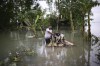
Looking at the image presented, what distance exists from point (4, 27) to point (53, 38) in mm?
18509

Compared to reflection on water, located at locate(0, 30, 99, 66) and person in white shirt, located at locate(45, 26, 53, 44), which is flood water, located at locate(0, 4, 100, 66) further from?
person in white shirt, located at locate(45, 26, 53, 44)

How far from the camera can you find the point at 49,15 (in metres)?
58.4

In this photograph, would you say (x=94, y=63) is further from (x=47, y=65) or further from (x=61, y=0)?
(x=61, y=0)

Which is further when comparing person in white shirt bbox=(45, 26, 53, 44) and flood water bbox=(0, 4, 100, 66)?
person in white shirt bbox=(45, 26, 53, 44)

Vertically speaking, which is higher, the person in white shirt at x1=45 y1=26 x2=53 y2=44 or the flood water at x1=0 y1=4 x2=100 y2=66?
the person in white shirt at x1=45 y1=26 x2=53 y2=44

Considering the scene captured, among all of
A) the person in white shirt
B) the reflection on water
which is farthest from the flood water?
the person in white shirt

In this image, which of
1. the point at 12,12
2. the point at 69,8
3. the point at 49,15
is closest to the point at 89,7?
the point at 69,8

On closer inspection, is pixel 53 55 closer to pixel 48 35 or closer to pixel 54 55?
pixel 54 55

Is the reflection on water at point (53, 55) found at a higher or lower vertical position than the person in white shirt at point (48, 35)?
lower

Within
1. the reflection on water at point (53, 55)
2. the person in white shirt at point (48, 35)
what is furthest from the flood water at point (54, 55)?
the person in white shirt at point (48, 35)

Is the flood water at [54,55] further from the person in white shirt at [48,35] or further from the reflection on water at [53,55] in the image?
the person in white shirt at [48,35]

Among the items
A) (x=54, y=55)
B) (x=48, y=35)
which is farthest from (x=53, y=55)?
(x=48, y=35)

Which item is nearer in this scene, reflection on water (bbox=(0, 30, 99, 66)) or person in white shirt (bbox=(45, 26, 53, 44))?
reflection on water (bbox=(0, 30, 99, 66))

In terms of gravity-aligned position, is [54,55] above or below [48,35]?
below
